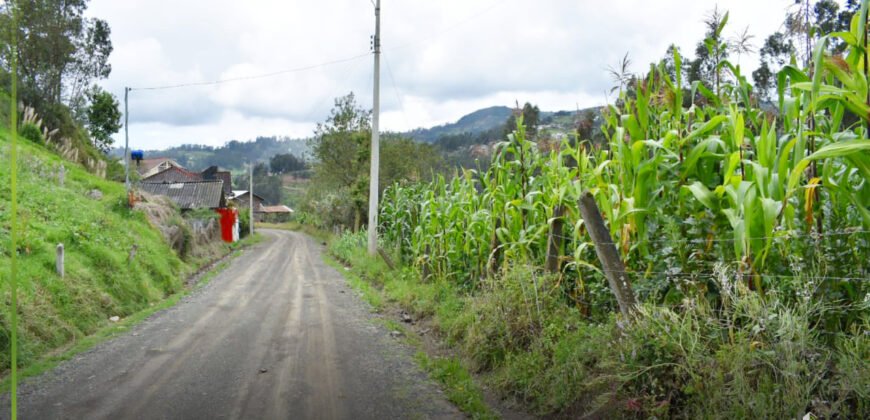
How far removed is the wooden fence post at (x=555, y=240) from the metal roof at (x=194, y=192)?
29925mm

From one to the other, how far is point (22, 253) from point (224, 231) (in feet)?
87.2

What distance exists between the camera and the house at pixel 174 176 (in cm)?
3616

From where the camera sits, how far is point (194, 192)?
33812 millimetres

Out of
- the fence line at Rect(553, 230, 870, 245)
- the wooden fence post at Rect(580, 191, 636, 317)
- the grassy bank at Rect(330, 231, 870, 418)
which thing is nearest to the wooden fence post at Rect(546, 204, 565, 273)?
the grassy bank at Rect(330, 231, 870, 418)

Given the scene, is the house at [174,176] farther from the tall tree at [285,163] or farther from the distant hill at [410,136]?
the tall tree at [285,163]

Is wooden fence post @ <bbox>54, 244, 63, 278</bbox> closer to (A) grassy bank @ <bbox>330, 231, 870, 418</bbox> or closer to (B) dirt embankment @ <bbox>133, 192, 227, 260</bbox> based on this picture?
(A) grassy bank @ <bbox>330, 231, 870, 418</bbox>

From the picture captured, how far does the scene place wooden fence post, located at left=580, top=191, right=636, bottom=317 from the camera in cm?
396

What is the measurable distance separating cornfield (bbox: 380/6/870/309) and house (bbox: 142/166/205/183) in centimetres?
3416

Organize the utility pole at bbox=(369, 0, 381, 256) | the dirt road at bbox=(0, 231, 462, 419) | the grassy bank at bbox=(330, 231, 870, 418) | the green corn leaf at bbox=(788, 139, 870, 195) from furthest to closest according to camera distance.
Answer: the utility pole at bbox=(369, 0, 381, 256), the dirt road at bbox=(0, 231, 462, 419), the grassy bank at bbox=(330, 231, 870, 418), the green corn leaf at bbox=(788, 139, 870, 195)

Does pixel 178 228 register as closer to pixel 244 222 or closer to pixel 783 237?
pixel 783 237

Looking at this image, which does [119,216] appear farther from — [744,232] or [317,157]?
[317,157]

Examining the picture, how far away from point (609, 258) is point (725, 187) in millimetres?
943

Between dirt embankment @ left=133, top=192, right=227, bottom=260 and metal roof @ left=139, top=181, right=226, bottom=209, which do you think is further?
metal roof @ left=139, top=181, right=226, bottom=209

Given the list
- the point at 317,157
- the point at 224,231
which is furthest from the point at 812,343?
the point at 224,231
